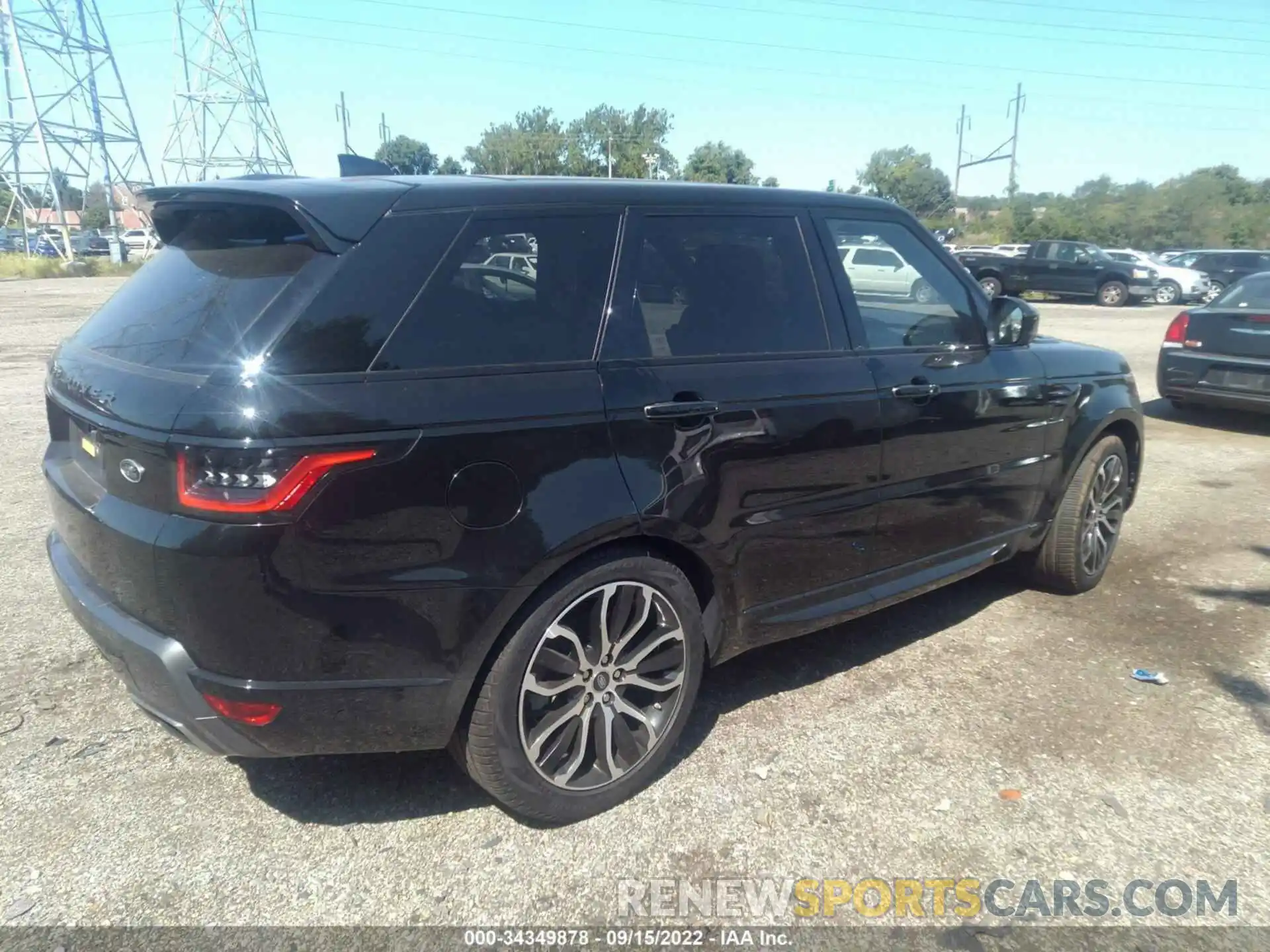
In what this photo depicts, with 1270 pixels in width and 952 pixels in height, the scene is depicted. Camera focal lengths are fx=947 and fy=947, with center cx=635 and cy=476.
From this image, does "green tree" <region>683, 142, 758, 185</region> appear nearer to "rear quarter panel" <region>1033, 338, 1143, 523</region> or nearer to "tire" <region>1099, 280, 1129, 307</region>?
"tire" <region>1099, 280, 1129, 307</region>

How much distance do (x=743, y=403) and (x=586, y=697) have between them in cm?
105

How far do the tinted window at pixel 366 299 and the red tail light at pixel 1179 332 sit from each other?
8.93 m

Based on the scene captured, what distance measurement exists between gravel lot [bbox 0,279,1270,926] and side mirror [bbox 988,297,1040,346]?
1335 mm

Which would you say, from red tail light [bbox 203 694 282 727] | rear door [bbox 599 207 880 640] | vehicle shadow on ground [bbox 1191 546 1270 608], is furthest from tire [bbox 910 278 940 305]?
red tail light [bbox 203 694 282 727]

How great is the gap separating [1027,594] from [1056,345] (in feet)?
4.21

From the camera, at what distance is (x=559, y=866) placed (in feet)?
8.79

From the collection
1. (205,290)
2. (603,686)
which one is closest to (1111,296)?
(603,686)

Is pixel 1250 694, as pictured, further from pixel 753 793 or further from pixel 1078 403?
pixel 753 793

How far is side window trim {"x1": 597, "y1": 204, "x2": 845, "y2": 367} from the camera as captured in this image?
2.88 m

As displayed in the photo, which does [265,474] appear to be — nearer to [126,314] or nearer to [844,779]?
[126,314]

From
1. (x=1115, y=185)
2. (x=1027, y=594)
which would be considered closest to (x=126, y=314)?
(x=1027, y=594)

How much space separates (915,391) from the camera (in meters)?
3.59

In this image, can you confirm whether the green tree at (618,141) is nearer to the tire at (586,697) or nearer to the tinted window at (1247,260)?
the tinted window at (1247,260)

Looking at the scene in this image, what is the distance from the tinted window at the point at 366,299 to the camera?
236 cm
